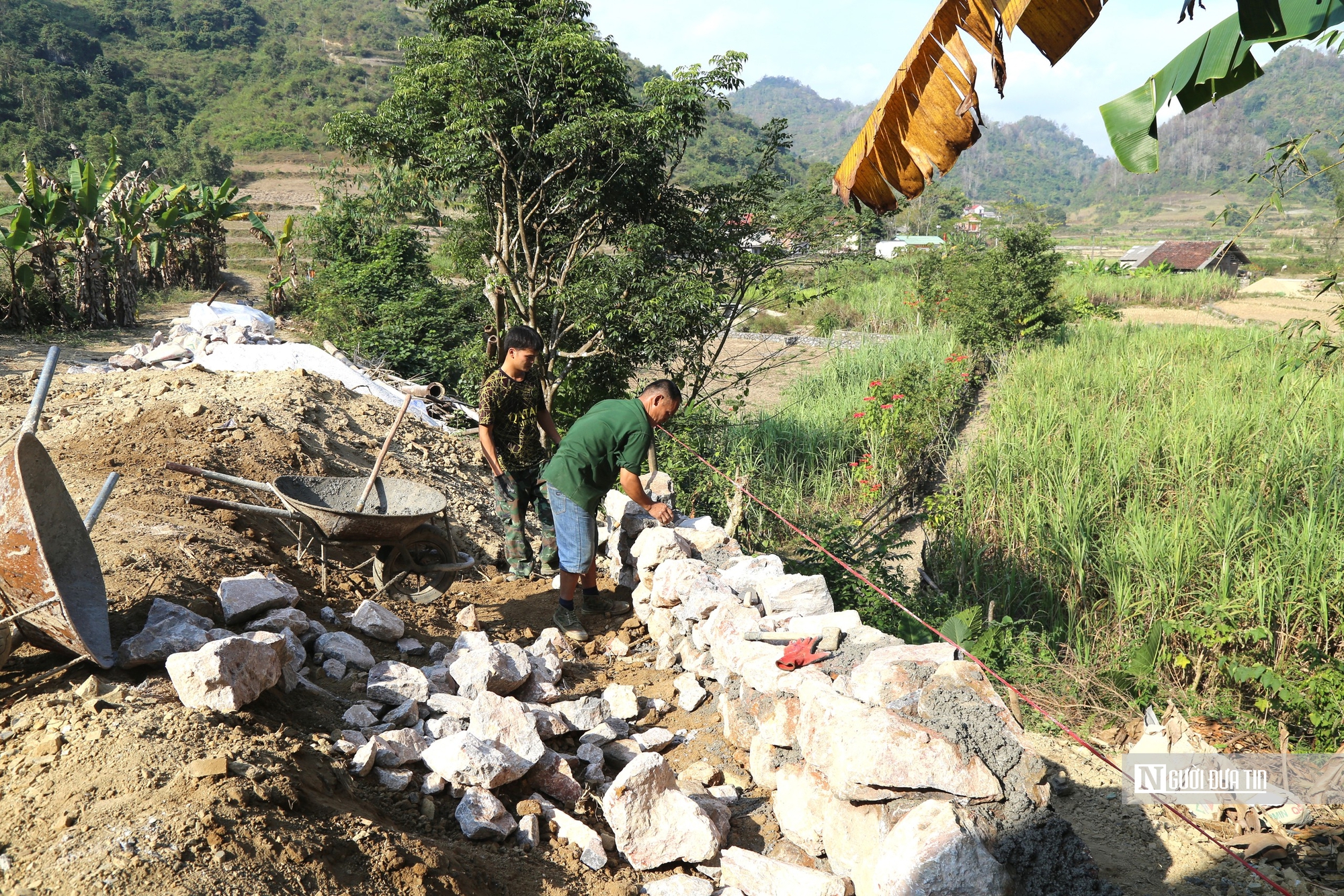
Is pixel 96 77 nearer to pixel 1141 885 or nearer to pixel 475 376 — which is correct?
pixel 475 376

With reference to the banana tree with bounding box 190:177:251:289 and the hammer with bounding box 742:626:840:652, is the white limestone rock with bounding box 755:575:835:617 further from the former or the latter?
the banana tree with bounding box 190:177:251:289

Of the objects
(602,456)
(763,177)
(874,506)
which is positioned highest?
(763,177)

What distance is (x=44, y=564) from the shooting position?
2.68 meters

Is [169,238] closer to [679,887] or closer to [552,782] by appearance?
[552,782]

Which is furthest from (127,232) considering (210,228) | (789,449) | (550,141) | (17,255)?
(789,449)

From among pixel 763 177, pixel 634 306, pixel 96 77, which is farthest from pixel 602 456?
pixel 96 77

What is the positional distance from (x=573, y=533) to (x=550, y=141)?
12.1ft

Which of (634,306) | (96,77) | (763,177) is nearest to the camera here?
(634,306)

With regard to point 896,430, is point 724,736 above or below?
below

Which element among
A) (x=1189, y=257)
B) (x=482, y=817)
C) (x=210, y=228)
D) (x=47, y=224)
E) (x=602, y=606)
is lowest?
(x=602, y=606)

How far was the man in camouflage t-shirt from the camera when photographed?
4.75m

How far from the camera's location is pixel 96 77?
142ft

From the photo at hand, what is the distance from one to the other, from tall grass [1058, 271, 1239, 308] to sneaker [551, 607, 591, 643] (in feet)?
65.4

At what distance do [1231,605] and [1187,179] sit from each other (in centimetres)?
13973
